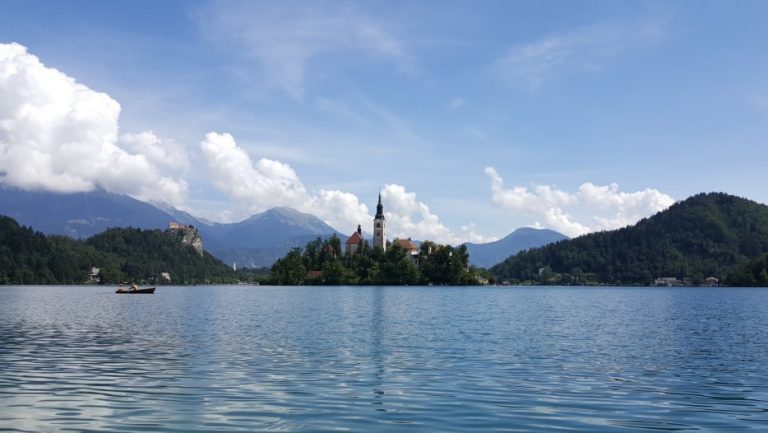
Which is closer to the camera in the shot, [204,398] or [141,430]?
[141,430]

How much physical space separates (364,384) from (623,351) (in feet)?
68.9

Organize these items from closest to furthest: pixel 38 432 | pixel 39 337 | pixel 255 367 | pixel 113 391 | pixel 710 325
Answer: pixel 38 432, pixel 113 391, pixel 255 367, pixel 39 337, pixel 710 325

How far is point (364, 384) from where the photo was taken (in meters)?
28.4

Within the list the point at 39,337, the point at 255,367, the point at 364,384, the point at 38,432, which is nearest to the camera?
the point at 38,432

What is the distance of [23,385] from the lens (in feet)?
90.6

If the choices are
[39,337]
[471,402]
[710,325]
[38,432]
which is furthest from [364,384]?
[710,325]

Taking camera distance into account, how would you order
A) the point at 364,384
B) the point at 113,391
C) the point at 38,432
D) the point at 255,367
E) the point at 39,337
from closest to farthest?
the point at 38,432 → the point at 113,391 → the point at 364,384 → the point at 255,367 → the point at 39,337

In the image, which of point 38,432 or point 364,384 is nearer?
point 38,432

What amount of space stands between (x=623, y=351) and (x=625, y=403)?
61.3ft

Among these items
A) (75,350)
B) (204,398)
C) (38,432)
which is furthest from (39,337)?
(38,432)

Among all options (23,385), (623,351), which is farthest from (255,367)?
(623,351)

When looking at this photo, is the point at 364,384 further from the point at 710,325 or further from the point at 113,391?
the point at 710,325

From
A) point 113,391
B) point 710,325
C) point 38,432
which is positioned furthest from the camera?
point 710,325

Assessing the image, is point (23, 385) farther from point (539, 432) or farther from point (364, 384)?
point (539, 432)
